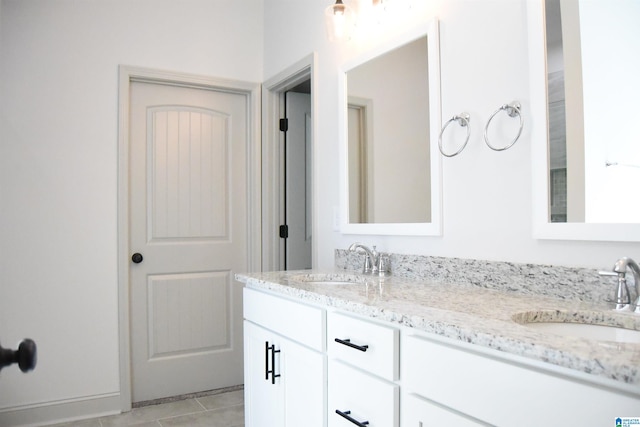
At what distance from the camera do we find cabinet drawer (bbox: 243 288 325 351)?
1.59m

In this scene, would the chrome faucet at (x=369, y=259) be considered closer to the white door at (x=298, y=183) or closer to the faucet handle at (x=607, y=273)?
the faucet handle at (x=607, y=273)

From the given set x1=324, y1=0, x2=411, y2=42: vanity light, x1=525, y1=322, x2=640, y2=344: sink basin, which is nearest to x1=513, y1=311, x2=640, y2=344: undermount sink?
x1=525, y1=322, x2=640, y2=344: sink basin

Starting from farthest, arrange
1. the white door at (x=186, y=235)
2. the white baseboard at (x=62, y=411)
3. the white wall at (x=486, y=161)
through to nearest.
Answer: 1. the white door at (x=186, y=235)
2. the white baseboard at (x=62, y=411)
3. the white wall at (x=486, y=161)

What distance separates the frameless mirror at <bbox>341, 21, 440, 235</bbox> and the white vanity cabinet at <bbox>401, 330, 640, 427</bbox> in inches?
31.7

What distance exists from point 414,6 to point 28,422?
2.87m

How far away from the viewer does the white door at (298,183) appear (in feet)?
11.0

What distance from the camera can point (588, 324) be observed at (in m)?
1.19

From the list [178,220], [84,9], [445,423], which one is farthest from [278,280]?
[84,9]

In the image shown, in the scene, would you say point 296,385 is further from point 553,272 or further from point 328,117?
point 328,117

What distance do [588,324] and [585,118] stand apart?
569 millimetres

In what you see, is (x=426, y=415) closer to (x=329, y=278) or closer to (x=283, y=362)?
(x=283, y=362)

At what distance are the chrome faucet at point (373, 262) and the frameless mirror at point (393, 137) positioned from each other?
0.12 metres

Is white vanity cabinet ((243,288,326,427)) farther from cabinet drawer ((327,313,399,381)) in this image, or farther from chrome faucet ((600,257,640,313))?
chrome faucet ((600,257,640,313))

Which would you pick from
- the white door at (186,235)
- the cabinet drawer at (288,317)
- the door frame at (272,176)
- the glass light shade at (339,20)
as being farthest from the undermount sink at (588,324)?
the white door at (186,235)
